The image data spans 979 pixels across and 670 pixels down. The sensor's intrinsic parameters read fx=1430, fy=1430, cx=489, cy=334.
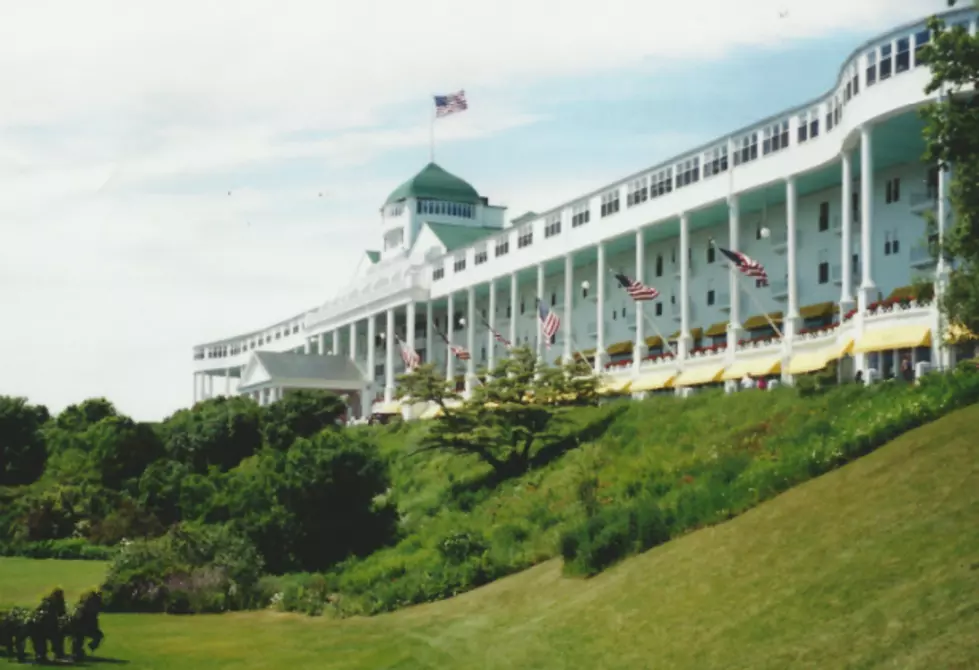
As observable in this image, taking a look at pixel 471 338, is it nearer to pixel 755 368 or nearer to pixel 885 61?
pixel 755 368

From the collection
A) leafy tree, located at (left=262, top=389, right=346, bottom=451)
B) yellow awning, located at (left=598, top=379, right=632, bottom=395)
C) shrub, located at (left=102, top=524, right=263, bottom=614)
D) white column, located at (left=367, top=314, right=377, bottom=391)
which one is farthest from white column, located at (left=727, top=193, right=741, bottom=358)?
white column, located at (left=367, top=314, right=377, bottom=391)

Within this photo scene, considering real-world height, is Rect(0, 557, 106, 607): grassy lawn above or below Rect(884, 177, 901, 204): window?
below

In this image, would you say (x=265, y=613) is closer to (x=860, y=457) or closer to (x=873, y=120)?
(x=860, y=457)

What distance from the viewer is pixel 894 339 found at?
44.9 meters

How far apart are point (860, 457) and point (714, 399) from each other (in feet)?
64.4

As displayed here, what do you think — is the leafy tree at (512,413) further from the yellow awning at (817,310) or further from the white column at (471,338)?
the white column at (471,338)

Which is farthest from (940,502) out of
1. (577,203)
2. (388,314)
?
(388,314)

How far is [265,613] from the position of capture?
1528 inches

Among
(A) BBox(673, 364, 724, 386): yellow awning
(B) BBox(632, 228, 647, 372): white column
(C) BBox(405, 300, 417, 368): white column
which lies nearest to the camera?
(A) BBox(673, 364, 724, 386): yellow awning

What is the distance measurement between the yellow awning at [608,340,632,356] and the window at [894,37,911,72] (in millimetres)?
28885

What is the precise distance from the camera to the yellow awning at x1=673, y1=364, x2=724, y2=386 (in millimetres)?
58594

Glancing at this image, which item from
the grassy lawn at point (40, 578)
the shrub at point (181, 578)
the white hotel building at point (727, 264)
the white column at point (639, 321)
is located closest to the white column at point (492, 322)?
the white hotel building at point (727, 264)

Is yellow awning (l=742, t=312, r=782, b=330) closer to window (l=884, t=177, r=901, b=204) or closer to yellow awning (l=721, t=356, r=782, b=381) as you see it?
yellow awning (l=721, t=356, r=782, b=381)

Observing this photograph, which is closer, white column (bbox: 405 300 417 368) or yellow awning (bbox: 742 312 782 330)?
yellow awning (bbox: 742 312 782 330)
